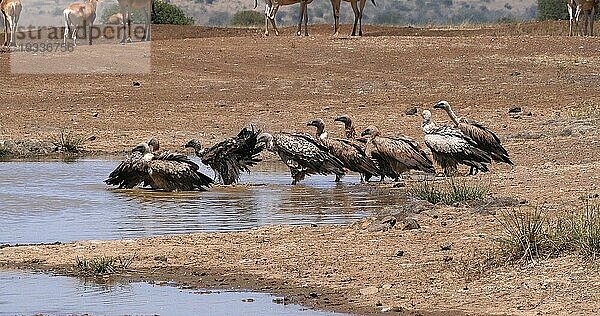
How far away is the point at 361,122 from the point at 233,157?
214 inches

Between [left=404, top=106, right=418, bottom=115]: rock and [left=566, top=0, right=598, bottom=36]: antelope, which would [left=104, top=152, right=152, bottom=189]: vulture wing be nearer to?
[left=404, top=106, right=418, bottom=115]: rock

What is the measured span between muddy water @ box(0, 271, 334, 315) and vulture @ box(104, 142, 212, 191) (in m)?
5.10

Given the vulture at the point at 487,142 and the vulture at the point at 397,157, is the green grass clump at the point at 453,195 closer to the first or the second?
the vulture at the point at 397,157

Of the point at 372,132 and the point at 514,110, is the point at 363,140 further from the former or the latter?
the point at 514,110

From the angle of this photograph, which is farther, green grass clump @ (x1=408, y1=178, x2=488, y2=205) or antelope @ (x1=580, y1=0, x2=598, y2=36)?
antelope @ (x1=580, y1=0, x2=598, y2=36)

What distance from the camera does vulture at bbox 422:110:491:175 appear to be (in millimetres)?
13953

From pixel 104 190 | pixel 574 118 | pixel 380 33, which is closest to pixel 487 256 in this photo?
pixel 104 190

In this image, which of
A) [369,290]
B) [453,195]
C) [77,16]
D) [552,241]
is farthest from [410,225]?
[77,16]

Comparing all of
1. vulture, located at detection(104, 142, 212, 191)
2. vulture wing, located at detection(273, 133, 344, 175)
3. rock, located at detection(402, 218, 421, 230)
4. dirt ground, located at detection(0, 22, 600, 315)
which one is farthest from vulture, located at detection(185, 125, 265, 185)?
rock, located at detection(402, 218, 421, 230)

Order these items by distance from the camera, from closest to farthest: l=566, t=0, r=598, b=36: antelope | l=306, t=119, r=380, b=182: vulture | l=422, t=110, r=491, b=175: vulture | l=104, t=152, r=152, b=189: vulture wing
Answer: l=104, t=152, r=152, b=189: vulture wing, l=422, t=110, r=491, b=175: vulture, l=306, t=119, r=380, b=182: vulture, l=566, t=0, r=598, b=36: antelope

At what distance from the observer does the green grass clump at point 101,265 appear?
834 cm

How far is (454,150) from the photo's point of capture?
14.0 m

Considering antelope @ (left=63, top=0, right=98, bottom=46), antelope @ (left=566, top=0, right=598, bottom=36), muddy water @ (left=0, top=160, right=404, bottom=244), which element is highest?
antelope @ (left=566, top=0, right=598, bottom=36)

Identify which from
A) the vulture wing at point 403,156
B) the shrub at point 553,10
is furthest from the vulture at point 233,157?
the shrub at point 553,10
